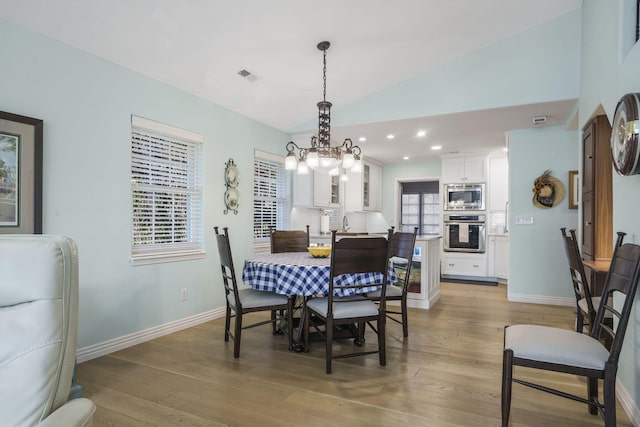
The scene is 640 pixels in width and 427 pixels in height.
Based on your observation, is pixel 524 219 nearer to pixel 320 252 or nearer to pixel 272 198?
pixel 320 252

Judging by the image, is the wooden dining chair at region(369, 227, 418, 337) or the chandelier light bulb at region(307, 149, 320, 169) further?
the wooden dining chair at region(369, 227, 418, 337)

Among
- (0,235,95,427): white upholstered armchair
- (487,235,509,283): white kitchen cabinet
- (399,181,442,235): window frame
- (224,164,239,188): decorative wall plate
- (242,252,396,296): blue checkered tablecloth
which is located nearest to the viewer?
(0,235,95,427): white upholstered armchair

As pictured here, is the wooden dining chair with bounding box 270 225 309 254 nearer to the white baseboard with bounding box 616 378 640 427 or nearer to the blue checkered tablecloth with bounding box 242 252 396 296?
the blue checkered tablecloth with bounding box 242 252 396 296

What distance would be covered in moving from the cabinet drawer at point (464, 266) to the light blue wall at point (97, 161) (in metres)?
4.59

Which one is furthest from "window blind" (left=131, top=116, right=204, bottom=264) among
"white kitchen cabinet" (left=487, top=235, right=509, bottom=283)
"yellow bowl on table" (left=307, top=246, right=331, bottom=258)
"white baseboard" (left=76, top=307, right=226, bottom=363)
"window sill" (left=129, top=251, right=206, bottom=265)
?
"white kitchen cabinet" (left=487, top=235, right=509, bottom=283)

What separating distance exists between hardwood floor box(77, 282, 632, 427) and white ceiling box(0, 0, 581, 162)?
246 cm

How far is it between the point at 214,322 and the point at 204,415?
6.31 feet

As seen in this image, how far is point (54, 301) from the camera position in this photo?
3.30 ft

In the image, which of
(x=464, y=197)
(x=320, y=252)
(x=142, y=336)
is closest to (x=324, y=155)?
(x=320, y=252)

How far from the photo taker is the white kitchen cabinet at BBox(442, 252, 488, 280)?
645 cm

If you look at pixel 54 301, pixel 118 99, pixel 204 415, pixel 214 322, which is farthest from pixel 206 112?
pixel 54 301

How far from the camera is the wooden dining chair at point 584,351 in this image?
1598 millimetres

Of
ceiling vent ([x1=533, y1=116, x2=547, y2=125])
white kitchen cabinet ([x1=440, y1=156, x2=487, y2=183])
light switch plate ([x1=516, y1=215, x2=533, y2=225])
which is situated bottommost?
light switch plate ([x1=516, y1=215, x2=533, y2=225])

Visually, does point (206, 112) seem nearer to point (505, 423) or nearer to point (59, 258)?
point (59, 258)
